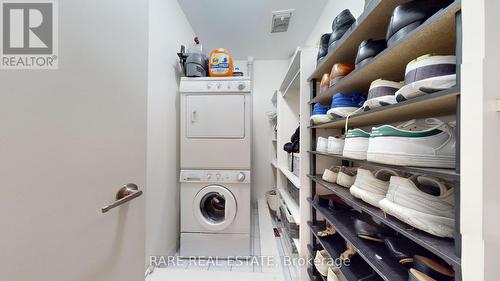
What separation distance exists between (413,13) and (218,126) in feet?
4.53

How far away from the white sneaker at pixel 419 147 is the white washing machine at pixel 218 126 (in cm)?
Result: 117

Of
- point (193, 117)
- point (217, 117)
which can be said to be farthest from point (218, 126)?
point (193, 117)

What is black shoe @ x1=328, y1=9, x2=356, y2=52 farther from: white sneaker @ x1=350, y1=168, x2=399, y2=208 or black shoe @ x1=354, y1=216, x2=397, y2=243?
black shoe @ x1=354, y1=216, x2=397, y2=243

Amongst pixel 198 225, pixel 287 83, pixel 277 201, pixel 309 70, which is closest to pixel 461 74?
pixel 309 70

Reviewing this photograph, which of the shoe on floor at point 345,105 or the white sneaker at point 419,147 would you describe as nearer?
the white sneaker at point 419,147

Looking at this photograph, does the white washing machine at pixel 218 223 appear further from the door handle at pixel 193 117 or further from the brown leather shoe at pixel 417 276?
the brown leather shoe at pixel 417 276

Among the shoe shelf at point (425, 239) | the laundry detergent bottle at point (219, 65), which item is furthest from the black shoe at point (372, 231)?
the laundry detergent bottle at point (219, 65)

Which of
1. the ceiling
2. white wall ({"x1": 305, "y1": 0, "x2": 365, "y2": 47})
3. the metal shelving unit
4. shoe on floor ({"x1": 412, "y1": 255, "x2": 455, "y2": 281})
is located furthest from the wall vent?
shoe on floor ({"x1": 412, "y1": 255, "x2": 455, "y2": 281})

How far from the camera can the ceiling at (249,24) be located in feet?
5.60

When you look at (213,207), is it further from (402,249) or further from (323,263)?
(402,249)

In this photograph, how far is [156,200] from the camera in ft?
4.64

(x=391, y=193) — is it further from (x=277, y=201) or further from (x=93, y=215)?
(x=277, y=201)

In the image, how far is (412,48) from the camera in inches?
20.6

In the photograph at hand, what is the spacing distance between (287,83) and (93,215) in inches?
65.9
